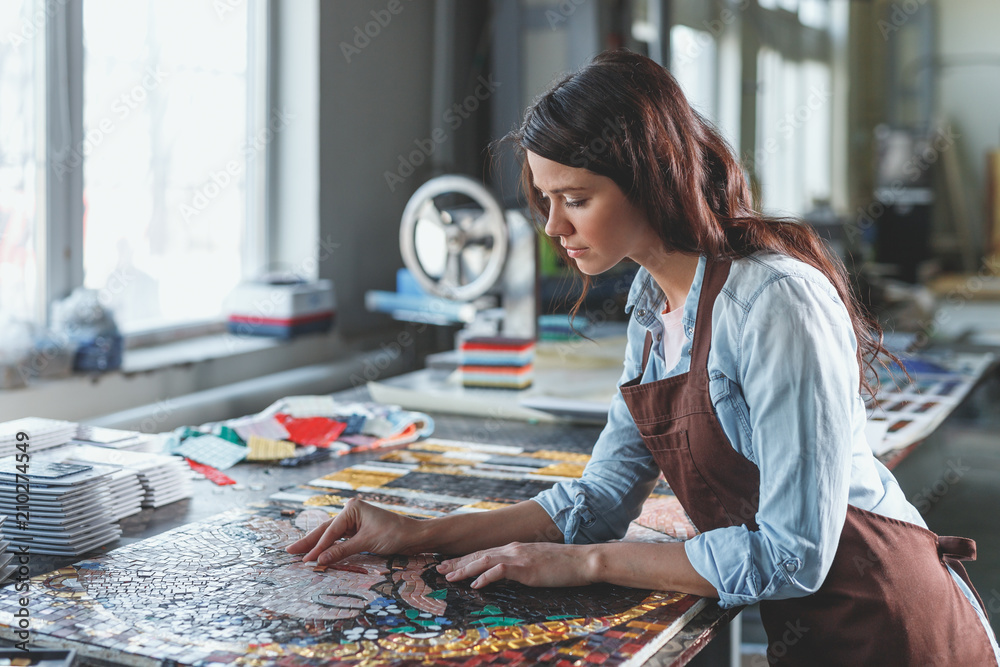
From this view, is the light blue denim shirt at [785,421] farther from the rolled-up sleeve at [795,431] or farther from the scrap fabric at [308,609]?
the scrap fabric at [308,609]

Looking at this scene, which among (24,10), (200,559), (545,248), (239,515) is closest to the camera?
(200,559)

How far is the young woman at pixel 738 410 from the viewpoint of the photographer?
1.22 metres

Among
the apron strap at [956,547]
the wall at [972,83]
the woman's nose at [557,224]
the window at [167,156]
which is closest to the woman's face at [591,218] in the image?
→ the woman's nose at [557,224]

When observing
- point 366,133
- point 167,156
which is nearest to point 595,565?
point 167,156

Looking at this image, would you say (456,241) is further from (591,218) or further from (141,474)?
(591,218)

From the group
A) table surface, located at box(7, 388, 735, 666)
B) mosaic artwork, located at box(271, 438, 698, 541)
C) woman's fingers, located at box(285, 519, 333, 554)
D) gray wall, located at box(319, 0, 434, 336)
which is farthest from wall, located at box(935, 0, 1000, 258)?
woman's fingers, located at box(285, 519, 333, 554)

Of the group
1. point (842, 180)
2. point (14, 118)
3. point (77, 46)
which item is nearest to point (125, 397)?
point (14, 118)

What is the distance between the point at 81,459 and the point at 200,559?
0.40 meters

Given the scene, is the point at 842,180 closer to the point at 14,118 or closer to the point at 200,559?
the point at 14,118

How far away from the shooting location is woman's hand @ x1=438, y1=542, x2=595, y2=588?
4.49 ft

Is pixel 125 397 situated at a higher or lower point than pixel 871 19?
lower

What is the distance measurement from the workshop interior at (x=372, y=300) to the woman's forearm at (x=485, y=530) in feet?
0.11

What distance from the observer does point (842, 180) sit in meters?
6.32

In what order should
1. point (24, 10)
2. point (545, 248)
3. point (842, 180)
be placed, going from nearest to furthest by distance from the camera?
point (24, 10) < point (545, 248) < point (842, 180)
